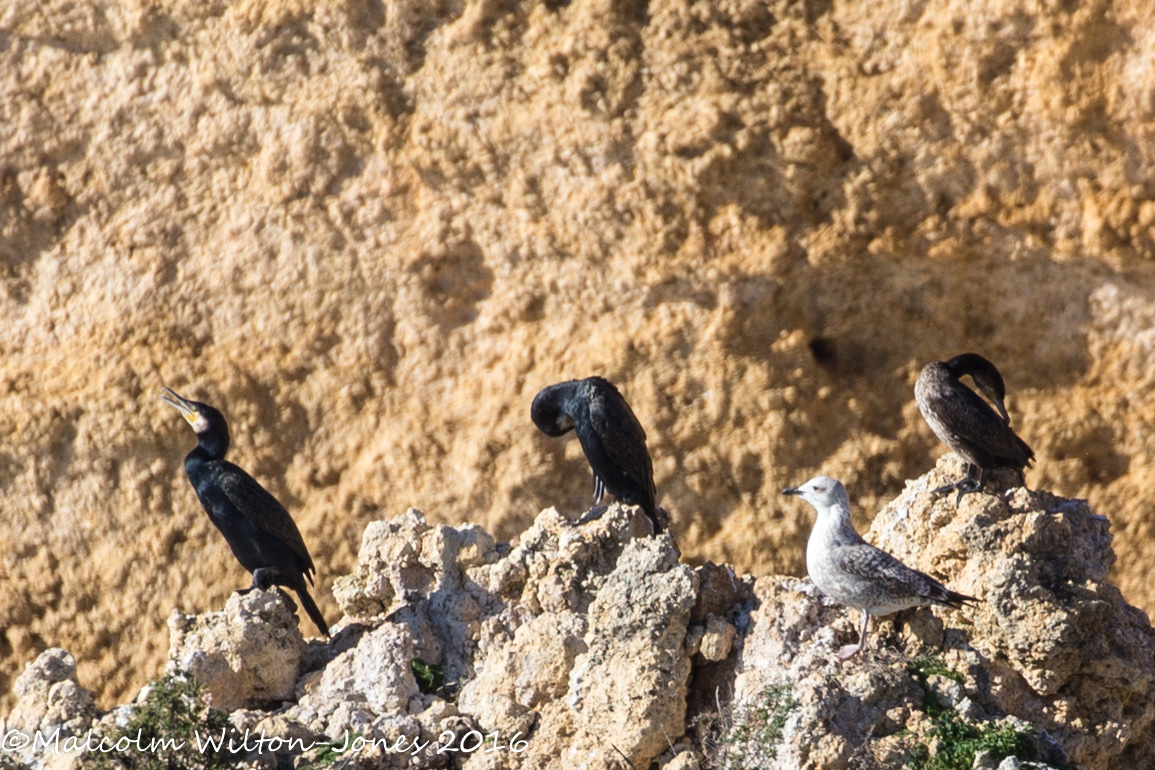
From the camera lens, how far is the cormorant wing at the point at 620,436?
32.0 ft

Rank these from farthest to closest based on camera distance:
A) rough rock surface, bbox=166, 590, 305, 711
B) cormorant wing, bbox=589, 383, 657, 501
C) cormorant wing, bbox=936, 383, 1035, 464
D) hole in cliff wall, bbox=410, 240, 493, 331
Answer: hole in cliff wall, bbox=410, 240, 493, 331 < cormorant wing, bbox=589, 383, 657, 501 < rough rock surface, bbox=166, 590, 305, 711 < cormorant wing, bbox=936, 383, 1035, 464

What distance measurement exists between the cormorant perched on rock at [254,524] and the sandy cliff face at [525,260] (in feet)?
8.88

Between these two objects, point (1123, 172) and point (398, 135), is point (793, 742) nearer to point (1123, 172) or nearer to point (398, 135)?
point (1123, 172)

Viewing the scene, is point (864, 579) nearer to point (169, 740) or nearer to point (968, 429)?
point (968, 429)

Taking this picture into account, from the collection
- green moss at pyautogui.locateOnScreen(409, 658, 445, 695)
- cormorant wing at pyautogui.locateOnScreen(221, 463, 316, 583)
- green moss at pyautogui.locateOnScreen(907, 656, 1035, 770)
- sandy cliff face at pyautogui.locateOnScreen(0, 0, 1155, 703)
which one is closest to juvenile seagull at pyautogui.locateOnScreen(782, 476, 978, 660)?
green moss at pyautogui.locateOnScreen(907, 656, 1035, 770)

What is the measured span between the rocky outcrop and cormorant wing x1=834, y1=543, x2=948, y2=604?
0.35 metres

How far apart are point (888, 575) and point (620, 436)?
2476mm

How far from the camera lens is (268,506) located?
9.87 m

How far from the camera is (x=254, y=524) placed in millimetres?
9867

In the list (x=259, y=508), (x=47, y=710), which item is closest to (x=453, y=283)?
(x=259, y=508)

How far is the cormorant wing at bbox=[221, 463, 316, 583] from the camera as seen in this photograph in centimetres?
983

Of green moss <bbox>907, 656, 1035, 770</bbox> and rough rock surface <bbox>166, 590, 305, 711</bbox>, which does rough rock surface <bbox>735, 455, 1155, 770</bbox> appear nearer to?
green moss <bbox>907, 656, 1035, 770</bbox>

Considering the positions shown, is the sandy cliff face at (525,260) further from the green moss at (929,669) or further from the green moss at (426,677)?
the green moss at (929,669)

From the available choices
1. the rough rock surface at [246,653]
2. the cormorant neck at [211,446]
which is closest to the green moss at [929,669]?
the rough rock surface at [246,653]
